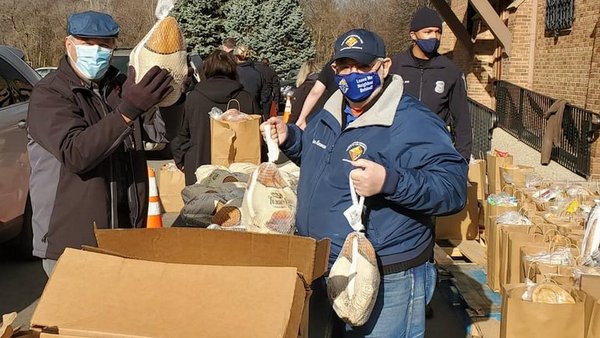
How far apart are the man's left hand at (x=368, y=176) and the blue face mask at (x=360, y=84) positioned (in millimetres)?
430

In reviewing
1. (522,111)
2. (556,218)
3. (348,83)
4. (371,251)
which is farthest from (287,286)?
(522,111)

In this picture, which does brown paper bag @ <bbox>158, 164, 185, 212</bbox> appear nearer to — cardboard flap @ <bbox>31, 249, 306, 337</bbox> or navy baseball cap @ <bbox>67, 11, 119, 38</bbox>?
navy baseball cap @ <bbox>67, 11, 119, 38</bbox>

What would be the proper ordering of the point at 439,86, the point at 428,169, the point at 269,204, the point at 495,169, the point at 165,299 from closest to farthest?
the point at 165,299 < the point at 428,169 < the point at 269,204 < the point at 439,86 < the point at 495,169

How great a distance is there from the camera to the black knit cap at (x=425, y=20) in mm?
5191

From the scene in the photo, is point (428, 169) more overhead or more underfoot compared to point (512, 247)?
more overhead

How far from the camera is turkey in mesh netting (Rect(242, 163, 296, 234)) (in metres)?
2.92

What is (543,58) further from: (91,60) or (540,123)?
(91,60)

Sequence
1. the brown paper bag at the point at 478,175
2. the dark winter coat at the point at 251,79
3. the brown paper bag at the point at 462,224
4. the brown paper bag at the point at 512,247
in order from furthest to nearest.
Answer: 1. the dark winter coat at the point at 251,79
2. the brown paper bag at the point at 478,175
3. the brown paper bag at the point at 462,224
4. the brown paper bag at the point at 512,247

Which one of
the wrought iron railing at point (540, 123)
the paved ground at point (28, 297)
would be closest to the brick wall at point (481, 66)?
the wrought iron railing at point (540, 123)

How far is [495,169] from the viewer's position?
7258 mm

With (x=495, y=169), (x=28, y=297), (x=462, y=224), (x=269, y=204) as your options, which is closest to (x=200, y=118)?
(x=28, y=297)

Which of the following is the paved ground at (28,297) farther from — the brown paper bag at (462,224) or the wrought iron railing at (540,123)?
the wrought iron railing at (540,123)

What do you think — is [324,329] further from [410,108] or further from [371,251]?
[410,108]

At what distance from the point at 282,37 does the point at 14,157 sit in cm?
2575
